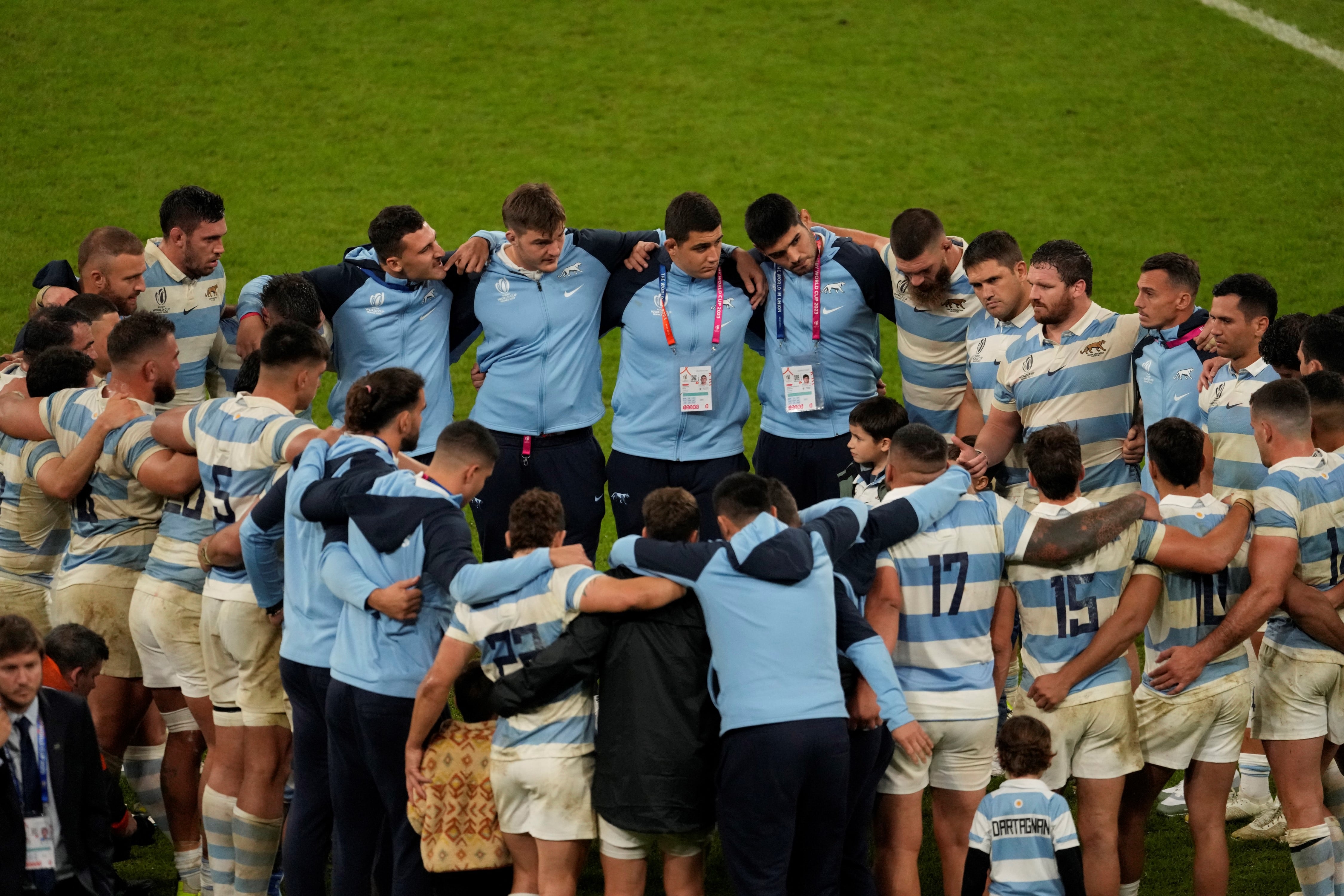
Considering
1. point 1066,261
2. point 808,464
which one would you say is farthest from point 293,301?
point 1066,261

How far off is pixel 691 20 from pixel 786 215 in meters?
12.3

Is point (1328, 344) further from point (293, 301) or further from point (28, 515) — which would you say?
point (28, 515)

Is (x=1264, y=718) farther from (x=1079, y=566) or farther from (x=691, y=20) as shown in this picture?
(x=691, y=20)

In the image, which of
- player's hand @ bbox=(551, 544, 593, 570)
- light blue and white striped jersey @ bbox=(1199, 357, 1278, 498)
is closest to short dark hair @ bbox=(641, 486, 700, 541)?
player's hand @ bbox=(551, 544, 593, 570)

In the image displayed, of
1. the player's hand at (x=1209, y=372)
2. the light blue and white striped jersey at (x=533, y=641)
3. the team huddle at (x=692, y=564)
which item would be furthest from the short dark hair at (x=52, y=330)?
the player's hand at (x=1209, y=372)

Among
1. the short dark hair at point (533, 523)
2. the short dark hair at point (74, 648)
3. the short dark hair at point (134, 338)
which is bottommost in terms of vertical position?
the short dark hair at point (74, 648)

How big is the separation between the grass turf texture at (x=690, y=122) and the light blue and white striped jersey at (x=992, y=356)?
6019 millimetres

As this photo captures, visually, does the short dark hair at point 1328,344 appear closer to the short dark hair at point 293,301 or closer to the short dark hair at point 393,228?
the short dark hair at point 393,228

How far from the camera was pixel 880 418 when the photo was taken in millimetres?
5371

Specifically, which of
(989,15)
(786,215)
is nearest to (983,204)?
(989,15)

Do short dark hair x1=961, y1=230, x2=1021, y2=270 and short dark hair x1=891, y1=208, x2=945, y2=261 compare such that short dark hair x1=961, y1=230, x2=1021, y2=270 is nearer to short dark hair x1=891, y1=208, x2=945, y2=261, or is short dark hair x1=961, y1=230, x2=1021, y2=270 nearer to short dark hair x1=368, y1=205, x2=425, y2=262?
short dark hair x1=891, y1=208, x2=945, y2=261

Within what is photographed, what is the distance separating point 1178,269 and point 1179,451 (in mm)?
1438

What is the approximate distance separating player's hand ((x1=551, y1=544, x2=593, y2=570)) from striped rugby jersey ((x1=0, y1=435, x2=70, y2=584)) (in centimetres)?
262

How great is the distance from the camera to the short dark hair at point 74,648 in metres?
5.20
